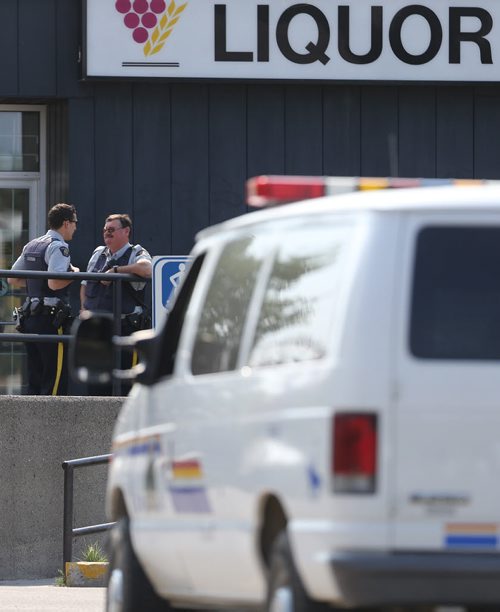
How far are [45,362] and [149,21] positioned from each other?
4508mm

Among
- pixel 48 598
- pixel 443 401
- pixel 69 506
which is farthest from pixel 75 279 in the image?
pixel 443 401

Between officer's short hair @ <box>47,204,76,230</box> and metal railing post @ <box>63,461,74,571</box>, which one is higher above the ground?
officer's short hair @ <box>47,204,76,230</box>

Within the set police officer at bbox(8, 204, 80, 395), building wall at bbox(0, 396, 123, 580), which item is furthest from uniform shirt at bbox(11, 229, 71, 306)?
building wall at bbox(0, 396, 123, 580)

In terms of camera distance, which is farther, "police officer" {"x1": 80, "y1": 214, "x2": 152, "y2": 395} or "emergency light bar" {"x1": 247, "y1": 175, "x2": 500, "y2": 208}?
"police officer" {"x1": 80, "y1": 214, "x2": 152, "y2": 395}

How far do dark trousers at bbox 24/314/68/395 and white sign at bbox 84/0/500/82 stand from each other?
3.96 metres

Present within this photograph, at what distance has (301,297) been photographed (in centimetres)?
585

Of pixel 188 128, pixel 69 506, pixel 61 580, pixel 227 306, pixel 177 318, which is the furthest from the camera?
pixel 188 128

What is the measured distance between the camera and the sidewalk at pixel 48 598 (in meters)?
10.8

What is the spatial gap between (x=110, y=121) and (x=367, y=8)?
2.82 meters

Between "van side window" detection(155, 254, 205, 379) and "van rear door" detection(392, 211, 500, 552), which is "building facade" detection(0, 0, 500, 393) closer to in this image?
"van side window" detection(155, 254, 205, 379)

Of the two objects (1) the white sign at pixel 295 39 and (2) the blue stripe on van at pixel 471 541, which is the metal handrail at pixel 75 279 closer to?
(1) the white sign at pixel 295 39

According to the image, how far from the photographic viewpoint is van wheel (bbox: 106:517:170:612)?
7.25 metres

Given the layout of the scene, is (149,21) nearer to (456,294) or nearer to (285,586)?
(456,294)

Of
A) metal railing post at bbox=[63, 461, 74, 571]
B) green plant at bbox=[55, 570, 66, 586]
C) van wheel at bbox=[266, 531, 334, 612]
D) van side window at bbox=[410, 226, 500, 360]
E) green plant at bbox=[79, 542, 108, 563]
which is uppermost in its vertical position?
van side window at bbox=[410, 226, 500, 360]
